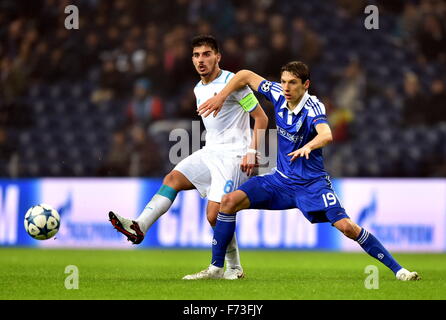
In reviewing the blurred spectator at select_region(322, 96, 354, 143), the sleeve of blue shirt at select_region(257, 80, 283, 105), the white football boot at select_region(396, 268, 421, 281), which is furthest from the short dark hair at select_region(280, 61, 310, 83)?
the blurred spectator at select_region(322, 96, 354, 143)

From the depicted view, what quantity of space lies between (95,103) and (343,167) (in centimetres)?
477

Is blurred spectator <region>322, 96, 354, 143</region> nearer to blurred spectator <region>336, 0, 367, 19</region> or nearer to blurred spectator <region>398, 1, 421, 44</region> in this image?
blurred spectator <region>398, 1, 421, 44</region>

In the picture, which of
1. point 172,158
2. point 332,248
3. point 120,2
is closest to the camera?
point 332,248

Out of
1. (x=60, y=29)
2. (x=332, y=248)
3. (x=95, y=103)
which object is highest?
(x=60, y=29)

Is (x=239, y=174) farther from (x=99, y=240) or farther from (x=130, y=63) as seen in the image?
(x=130, y=63)

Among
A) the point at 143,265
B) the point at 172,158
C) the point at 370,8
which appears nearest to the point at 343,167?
the point at 172,158

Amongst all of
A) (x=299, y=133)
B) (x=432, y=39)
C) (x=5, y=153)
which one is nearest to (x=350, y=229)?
(x=299, y=133)

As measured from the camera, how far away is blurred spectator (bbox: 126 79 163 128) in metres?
14.6

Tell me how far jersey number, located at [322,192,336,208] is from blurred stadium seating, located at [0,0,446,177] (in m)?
6.55

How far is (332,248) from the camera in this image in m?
12.7

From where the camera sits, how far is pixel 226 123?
25.4ft

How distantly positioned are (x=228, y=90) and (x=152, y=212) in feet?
4.16

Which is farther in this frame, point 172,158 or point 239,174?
point 172,158

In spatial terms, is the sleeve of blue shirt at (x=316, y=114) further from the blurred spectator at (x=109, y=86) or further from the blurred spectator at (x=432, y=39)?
the blurred spectator at (x=432, y=39)
